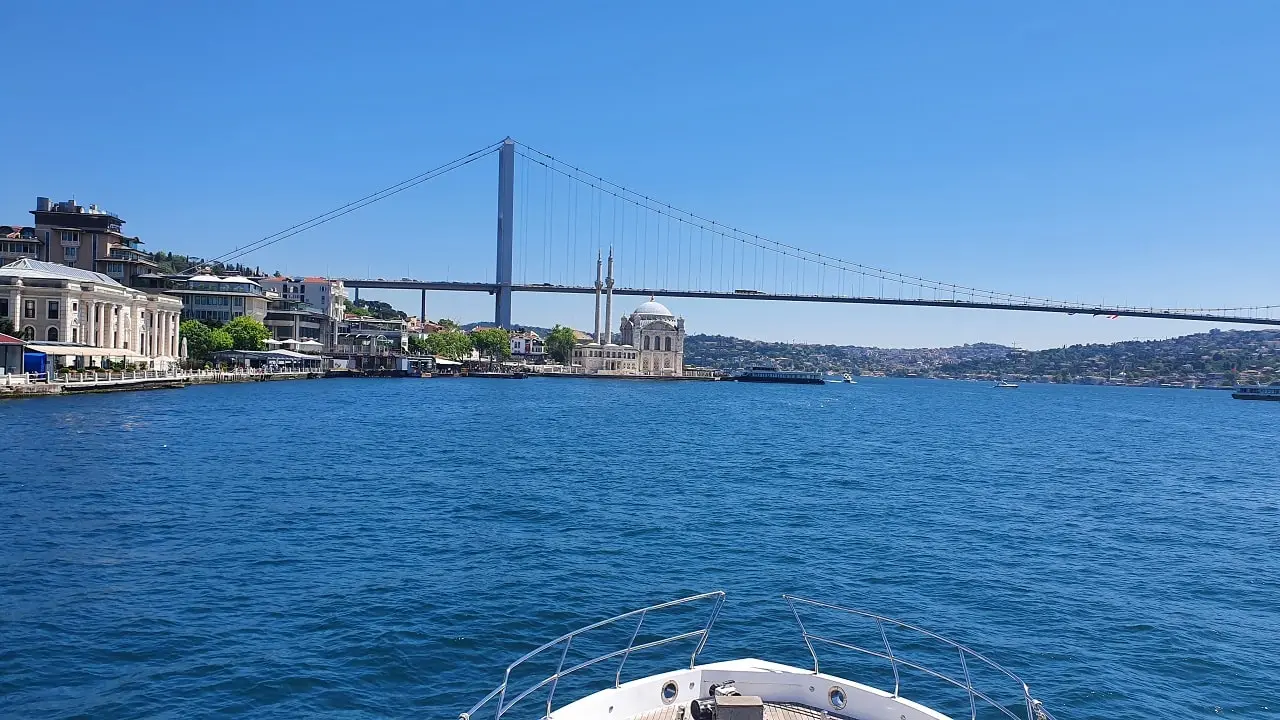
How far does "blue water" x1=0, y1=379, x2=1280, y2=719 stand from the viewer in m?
9.74

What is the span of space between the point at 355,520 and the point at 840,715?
43.2 ft

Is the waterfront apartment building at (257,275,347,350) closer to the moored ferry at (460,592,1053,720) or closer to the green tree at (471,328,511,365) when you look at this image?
the green tree at (471,328,511,365)

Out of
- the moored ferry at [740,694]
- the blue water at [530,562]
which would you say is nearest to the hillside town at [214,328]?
the blue water at [530,562]

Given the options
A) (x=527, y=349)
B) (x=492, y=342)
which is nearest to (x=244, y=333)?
(x=492, y=342)

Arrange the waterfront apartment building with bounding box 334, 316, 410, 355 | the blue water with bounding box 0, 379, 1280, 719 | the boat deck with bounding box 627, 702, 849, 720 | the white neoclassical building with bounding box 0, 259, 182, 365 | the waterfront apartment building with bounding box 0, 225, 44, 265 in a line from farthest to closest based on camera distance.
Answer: the waterfront apartment building with bounding box 334, 316, 410, 355 < the waterfront apartment building with bounding box 0, 225, 44, 265 < the white neoclassical building with bounding box 0, 259, 182, 365 < the blue water with bounding box 0, 379, 1280, 719 < the boat deck with bounding box 627, 702, 849, 720

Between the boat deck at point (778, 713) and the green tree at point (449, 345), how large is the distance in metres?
117

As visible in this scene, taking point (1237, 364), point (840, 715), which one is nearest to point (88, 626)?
point (840, 715)

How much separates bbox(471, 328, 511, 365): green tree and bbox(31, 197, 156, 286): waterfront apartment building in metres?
52.0

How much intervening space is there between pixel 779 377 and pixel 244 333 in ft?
286

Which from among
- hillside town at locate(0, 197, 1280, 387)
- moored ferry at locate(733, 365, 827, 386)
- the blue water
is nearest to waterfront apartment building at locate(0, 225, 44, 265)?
hillside town at locate(0, 197, 1280, 387)

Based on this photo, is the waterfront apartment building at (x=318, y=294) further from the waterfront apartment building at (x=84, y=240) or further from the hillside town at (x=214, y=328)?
the waterfront apartment building at (x=84, y=240)

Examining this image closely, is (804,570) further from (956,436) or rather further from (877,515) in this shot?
(956,436)

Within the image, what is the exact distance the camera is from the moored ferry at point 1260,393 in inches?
4417

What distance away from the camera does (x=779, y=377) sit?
143750 mm
